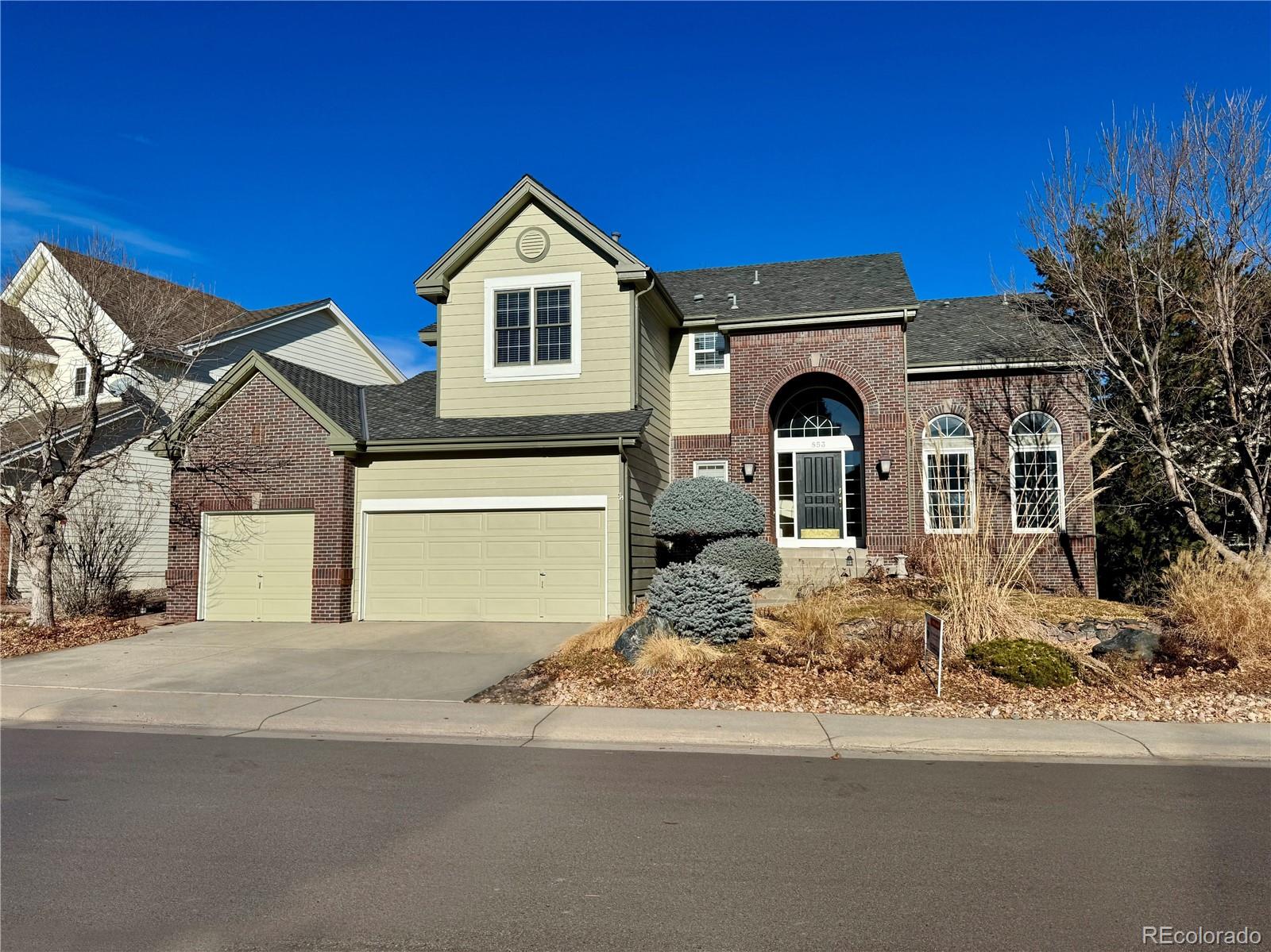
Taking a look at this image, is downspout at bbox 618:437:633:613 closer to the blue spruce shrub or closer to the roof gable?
the blue spruce shrub

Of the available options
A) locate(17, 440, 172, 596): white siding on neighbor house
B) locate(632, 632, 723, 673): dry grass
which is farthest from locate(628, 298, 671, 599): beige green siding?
locate(17, 440, 172, 596): white siding on neighbor house

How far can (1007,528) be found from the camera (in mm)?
17891

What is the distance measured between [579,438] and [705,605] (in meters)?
4.84

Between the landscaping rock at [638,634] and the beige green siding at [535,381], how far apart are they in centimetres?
595

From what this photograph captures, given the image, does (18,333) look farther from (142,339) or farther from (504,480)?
(504,480)

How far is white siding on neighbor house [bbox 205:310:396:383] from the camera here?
2331 centimetres

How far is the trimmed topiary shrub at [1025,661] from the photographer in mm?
9602

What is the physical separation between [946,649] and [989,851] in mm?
5747

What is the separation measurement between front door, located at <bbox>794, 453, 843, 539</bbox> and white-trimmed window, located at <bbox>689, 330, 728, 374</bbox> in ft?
9.31

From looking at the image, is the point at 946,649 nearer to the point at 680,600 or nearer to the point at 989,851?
the point at 680,600

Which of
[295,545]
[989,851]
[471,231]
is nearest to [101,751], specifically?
[989,851]

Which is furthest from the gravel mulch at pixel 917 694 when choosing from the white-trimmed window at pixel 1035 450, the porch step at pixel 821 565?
the white-trimmed window at pixel 1035 450

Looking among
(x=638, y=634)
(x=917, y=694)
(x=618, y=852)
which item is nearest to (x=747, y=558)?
(x=638, y=634)

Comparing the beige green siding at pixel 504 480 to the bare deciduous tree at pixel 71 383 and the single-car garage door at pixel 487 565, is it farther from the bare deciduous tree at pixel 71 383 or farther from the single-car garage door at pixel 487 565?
the bare deciduous tree at pixel 71 383
